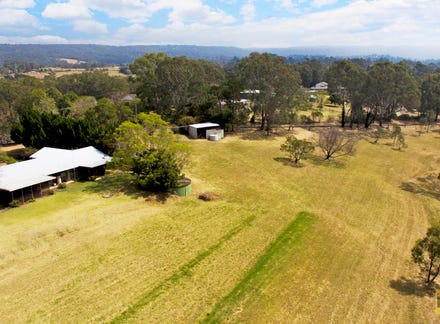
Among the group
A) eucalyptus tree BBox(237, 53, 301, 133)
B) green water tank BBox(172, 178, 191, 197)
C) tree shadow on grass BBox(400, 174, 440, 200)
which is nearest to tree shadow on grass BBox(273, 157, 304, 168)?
tree shadow on grass BBox(400, 174, 440, 200)

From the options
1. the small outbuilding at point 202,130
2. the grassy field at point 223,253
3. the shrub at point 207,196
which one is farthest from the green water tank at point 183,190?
the small outbuilding at point 202,130

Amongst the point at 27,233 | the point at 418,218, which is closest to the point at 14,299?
the point at 27,233

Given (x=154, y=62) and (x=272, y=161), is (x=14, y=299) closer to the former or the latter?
(x=272, y=161)

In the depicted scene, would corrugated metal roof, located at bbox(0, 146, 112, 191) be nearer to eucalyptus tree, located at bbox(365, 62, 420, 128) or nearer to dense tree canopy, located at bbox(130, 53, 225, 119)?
dense tree canopy, located at bbox(130, 53, 225, 119)

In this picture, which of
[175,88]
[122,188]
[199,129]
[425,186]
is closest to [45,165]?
[122,188]

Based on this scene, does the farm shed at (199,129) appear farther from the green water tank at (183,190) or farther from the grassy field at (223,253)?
the green water tank at (183,190)

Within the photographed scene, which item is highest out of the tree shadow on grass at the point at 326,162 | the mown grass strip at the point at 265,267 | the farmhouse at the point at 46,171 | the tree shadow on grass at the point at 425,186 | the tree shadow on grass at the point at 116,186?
the farmhouse at the point at 46,171
